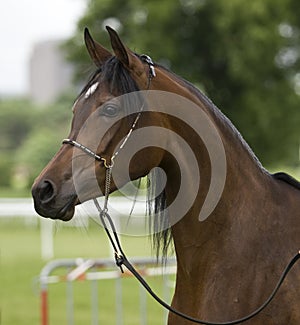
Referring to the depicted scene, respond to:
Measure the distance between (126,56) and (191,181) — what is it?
0.58 meters

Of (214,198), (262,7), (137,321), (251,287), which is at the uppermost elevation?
(262,7)

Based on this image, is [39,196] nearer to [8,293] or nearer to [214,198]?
[214,198]

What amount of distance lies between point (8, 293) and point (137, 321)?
2.53 meters

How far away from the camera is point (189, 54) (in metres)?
21.2

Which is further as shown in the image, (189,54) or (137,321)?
(189,54)

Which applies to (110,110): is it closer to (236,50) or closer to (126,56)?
(126,56)

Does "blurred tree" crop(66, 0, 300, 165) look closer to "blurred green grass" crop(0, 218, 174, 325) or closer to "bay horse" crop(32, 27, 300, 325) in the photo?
"blurred green grass" crop(0, 218, 174, 325)

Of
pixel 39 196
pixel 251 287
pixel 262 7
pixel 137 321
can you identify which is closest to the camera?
pixel 39 196

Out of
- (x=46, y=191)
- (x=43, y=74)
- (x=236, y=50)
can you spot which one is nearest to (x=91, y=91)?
(x=46, y=191)

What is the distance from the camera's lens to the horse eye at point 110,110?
3.28 meters

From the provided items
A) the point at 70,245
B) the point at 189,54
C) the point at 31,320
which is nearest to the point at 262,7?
the point at 189,54

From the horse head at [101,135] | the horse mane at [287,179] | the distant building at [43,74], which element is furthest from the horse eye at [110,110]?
the distant building at [43,74]

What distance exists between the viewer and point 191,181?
3.47 m

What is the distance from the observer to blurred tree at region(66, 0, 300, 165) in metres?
20.2
